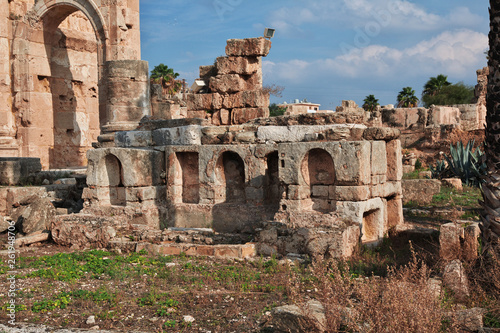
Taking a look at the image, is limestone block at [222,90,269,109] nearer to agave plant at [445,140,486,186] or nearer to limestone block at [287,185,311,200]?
limestone block at [287,185,311,200]

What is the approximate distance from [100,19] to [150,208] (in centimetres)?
727

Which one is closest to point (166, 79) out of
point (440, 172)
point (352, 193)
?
point (440, 172)

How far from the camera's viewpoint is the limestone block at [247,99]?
1060 cm

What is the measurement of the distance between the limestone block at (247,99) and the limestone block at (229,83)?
16 centimetres

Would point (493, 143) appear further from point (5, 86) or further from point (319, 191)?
point (5, 86)

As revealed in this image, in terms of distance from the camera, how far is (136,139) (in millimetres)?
10180

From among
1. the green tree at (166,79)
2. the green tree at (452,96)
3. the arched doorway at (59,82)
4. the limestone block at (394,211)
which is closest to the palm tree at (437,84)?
the green tree at (452,96)

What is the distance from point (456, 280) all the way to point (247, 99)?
21.9 feet

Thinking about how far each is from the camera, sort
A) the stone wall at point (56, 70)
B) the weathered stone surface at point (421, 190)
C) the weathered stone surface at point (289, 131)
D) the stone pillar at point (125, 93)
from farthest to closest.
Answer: the stone wall at point (56, 70) → the weathered stone surface at point (421, 190) → the stone pillar at point (125, 93) → the weathered stone surface at point (289, 131)

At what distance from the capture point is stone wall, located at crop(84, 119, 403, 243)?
7.48 m

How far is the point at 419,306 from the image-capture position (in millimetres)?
3609

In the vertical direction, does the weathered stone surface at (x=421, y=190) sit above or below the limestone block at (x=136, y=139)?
below

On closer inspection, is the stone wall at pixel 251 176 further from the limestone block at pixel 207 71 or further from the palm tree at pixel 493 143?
the palm tree at pixel 493 143

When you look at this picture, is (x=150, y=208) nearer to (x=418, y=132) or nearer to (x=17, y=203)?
(x=17, y=203)
